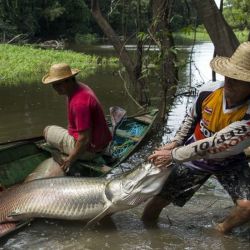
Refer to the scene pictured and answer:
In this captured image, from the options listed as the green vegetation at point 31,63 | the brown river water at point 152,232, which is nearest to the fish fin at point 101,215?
the brown river water at point 152,232

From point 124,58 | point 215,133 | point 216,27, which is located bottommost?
point 215,133

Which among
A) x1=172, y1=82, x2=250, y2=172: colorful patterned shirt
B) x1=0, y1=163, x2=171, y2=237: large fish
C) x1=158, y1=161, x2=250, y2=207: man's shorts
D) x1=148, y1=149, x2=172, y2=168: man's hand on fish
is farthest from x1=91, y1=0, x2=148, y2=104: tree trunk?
x1=148, y1=149, x2=172, y2=168: man's hand on fish

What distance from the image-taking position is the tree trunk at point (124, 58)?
1078 centimetres

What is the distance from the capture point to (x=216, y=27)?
676 centimetres

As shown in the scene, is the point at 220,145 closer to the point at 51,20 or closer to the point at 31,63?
the point at 31,63

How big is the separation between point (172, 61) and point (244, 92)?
498 centimetres

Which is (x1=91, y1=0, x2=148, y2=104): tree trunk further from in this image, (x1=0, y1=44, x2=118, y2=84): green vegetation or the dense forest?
the dense forest

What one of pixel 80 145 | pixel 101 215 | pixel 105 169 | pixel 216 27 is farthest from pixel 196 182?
pixel 216 27

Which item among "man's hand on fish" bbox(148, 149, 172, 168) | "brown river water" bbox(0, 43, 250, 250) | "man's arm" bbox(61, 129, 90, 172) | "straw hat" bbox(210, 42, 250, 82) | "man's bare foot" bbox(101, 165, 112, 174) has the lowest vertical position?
"brown river water" bbox(0, 43, 250, 250)

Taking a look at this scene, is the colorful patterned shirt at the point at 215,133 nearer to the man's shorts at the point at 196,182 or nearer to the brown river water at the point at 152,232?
the man's shorts at the point at 196,182

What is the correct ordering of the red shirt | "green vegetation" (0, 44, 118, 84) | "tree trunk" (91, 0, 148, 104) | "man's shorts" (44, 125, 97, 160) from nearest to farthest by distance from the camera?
the red shirt
"man's shorts" (44, 125, 97, 160)
"tree trunk" (91, 0, 148, 104)
"green vegetation" (0, 44, 118, 84)

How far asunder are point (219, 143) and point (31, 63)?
18232mm

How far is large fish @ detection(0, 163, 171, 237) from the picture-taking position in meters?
4.66

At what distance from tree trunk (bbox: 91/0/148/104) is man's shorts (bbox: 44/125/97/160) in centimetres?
403
